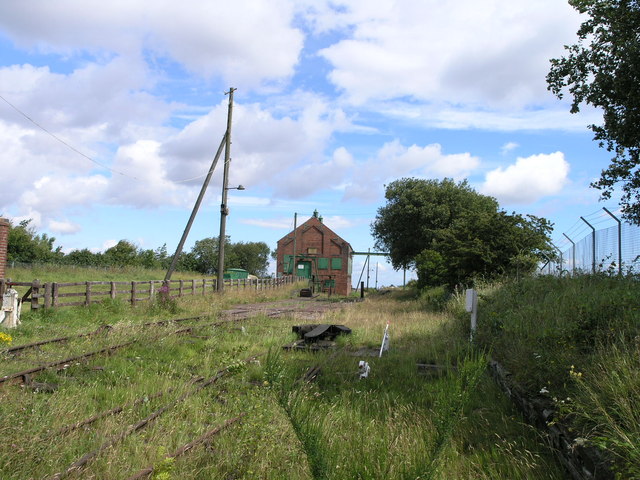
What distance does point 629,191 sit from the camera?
1652 cm

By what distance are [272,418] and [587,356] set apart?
3.26m

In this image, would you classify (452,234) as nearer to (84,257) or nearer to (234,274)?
(234,274)

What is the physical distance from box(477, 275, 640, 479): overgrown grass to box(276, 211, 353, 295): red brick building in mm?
54642

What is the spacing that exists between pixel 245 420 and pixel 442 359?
16.0 feet

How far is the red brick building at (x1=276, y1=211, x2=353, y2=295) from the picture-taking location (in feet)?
211

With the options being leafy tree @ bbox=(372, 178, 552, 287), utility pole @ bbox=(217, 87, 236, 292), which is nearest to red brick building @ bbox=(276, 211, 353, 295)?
leafy tree @ bbox=(372, 178, 552, 287)

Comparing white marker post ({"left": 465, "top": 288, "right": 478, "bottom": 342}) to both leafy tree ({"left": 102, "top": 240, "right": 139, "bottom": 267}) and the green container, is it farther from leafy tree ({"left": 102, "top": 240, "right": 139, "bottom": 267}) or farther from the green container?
leafy tree ({"left": 102, "top": 240, "right": 139, "bottom": 267})

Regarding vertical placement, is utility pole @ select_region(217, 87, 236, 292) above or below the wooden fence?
above

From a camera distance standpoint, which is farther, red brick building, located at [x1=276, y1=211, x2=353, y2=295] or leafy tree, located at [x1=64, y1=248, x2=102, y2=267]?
red brick building, located at [x1=276, y1=211, x2=353, y2=295]

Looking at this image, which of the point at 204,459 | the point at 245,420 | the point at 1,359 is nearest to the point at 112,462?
the point at 204,459

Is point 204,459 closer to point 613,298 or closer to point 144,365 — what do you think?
point 144,365

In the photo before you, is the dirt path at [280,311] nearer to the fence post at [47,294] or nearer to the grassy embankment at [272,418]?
the fence post at [47,294]

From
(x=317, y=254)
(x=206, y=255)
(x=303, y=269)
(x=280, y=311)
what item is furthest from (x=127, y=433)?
(x=206, y=255)

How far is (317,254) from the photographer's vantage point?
214 feet
